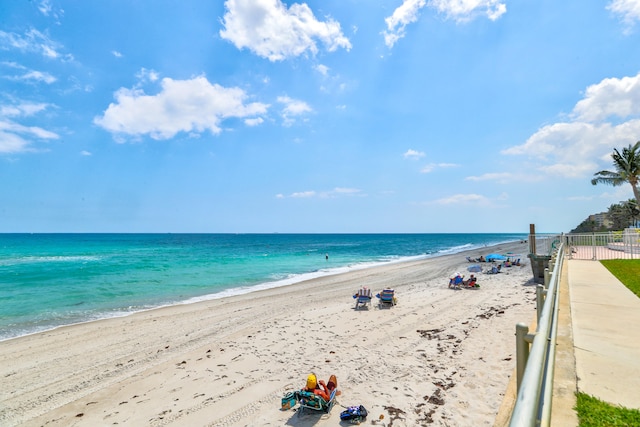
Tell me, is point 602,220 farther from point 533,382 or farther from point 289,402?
point 533,382

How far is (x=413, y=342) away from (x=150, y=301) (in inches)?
611

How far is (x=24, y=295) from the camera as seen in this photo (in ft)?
66.3

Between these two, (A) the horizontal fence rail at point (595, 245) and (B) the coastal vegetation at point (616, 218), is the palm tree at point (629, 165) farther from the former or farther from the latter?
(B) the coastal vegetation at point (616, 218)

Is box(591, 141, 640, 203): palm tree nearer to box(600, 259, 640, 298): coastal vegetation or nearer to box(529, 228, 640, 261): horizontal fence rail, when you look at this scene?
box(529, 228, 640, 261): horizontal fence rail

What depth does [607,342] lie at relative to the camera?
4.84 meters

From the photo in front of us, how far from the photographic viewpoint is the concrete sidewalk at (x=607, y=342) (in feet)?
11.6

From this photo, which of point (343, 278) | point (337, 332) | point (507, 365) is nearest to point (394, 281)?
point (343, 278)

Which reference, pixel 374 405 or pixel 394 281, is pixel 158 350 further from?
pixel 394 281

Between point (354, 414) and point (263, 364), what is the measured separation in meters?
3.59

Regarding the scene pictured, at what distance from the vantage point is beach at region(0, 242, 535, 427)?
655 cm

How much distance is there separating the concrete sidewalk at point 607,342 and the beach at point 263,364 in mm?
2100

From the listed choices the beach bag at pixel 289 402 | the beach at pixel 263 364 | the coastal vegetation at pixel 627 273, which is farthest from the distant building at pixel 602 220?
the beach bag at pixel 289 402

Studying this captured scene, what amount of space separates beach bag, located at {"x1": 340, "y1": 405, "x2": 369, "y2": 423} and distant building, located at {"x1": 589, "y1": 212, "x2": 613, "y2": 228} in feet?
285

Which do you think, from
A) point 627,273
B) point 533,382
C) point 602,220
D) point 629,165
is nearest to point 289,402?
point 533,382
